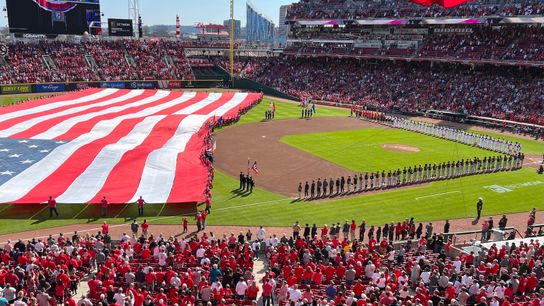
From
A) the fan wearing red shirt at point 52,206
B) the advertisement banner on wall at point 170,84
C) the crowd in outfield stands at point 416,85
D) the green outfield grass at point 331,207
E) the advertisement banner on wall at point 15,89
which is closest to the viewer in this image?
the fan wearing red shirt at point 52,206

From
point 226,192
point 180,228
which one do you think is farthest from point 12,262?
point 226,192

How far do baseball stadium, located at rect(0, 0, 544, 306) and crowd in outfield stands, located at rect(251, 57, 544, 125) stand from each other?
0.93 ft

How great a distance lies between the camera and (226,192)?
2480 centimetres

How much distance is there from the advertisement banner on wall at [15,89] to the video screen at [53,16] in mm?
9007

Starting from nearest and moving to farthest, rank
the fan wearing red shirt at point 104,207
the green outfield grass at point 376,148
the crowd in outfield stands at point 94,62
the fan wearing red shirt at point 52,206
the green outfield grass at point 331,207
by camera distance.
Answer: the fan wearing red shirt at point 52,206 < the fan wearing red shirt at point 104,207 < the green outfield grass at point 331,207 < the green outfield grass at point 376,148 < the crowd in outfield stands at point 94,62

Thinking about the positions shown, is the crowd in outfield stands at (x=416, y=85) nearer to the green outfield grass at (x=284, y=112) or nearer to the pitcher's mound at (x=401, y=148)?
the green outfield grass at (x=284, y=112)

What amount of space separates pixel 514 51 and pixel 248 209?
41145mm

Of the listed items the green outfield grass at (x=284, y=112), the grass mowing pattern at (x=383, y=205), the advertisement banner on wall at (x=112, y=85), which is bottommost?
the grass mowing pattern at (x=383, y=205)

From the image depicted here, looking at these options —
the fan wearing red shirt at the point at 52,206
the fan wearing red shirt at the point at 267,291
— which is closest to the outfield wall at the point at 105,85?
the fan wearing red shirt at the point at 52,206

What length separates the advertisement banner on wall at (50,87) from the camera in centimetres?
5684

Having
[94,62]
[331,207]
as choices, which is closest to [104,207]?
[331,207]

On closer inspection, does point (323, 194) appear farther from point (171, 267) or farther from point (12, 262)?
point (12, 262)

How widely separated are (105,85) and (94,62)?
18.3 ft

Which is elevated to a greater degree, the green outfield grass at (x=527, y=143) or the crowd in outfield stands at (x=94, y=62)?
the crowd in outfield stands at (x=94, y=62)
